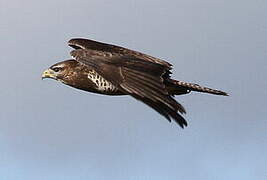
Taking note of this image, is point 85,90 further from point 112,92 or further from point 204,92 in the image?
point 204,92

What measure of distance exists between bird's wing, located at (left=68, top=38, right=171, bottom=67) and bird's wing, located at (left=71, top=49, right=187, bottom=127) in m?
0.34

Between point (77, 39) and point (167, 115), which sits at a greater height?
point (77, 39)

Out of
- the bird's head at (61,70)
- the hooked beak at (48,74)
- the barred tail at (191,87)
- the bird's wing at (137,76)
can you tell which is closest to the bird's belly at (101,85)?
the bird's wing at (137,76)

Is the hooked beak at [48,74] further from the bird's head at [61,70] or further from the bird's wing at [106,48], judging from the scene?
the bird's wing at [106,48]

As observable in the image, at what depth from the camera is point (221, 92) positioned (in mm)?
16484

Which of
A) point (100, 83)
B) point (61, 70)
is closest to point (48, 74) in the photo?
point (61, 70)

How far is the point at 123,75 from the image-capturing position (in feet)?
50.1

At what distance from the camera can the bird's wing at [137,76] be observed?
1400 cm

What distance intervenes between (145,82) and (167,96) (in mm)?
645

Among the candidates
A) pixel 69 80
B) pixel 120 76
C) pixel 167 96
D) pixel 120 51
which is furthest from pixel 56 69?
pixel 167 96

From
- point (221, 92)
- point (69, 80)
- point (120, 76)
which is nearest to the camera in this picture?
point (120, 76)

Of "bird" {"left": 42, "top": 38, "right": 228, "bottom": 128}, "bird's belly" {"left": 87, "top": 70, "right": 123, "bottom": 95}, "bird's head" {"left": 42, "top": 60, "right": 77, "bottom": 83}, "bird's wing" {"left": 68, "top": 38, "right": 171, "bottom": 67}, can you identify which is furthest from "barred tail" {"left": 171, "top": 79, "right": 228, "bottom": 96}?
"bird's head" {"left": 42, "top": 60, "right": 77, "bottom": 83}

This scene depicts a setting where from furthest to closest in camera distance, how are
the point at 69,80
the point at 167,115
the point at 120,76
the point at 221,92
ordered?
the point at 69,80 < the point at 221,92 < the point at 120,76 < the point at 167,115

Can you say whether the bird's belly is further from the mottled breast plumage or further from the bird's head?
the bird's head
